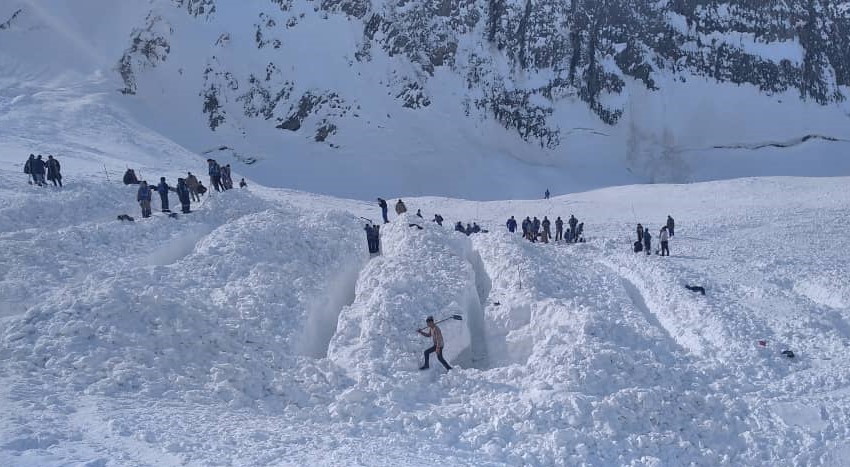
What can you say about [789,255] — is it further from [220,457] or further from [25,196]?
[25,196]

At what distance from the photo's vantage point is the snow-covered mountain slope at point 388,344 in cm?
1130

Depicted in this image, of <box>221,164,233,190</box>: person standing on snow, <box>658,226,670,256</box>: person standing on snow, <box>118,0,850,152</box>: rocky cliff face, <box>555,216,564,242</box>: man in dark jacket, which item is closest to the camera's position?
<box>658,226,670,256</box>: person standing on snow

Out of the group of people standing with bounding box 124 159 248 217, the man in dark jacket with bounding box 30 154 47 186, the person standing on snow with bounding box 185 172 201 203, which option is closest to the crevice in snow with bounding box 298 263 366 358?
the group of people standing with bounding box 124 159 248 217

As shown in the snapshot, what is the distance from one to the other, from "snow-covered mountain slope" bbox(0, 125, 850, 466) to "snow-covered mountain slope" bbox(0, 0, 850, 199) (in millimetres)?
33375

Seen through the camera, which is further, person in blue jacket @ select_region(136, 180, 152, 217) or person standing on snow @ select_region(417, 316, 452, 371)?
person in blue jacket @ select_region(136, 180, 152, 217)

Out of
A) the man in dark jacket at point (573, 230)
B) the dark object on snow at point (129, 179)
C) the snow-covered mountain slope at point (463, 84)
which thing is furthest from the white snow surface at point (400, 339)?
the snow-covered mountain slope at point (463, 84)

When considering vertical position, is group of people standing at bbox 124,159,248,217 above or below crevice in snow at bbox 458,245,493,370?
above

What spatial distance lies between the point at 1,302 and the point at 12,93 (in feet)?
144

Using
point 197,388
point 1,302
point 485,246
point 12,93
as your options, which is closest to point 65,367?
point 197,388

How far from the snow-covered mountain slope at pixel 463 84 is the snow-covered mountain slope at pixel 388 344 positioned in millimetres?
33375

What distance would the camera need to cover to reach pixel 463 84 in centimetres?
Answer: 6850

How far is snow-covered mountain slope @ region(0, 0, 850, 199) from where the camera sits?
198 feet

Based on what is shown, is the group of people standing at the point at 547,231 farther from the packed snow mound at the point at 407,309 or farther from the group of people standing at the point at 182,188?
the group of people standing at the point at 182,188

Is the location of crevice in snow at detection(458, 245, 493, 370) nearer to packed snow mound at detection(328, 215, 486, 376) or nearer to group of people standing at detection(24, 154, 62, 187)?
packed snow mound at detection(328, 215, 486, 376)
